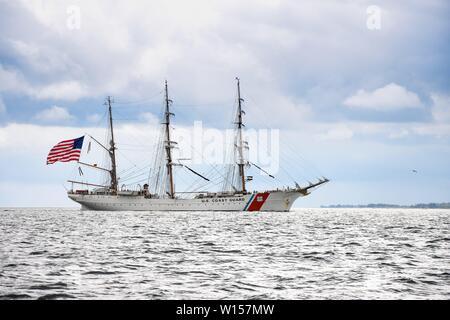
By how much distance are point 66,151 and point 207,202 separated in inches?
1337

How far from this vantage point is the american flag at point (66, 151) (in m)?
86.2

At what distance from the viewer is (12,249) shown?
26938mm

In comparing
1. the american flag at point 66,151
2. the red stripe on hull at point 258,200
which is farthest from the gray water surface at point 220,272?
the red stripe on hull at point 258,200

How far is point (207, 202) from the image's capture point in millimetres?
106812

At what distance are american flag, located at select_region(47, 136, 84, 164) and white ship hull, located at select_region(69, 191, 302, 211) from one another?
28.8 meters

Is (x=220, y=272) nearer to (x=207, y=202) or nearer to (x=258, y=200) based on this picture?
(x=258, y=200)

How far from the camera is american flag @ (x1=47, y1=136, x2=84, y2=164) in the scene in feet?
283

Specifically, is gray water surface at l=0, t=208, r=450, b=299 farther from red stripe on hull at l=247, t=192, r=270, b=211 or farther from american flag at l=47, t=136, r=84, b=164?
red stripe on hull at l=247, t=192, r=270, b=211

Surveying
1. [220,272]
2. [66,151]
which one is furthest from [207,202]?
[220,272]

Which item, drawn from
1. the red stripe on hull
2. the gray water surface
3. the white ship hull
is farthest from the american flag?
the gray water surface

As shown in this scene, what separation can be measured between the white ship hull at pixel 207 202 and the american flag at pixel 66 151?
94.5ft

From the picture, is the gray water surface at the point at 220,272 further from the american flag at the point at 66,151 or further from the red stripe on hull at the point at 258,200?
the red stripe on hull at the point at 258,200
